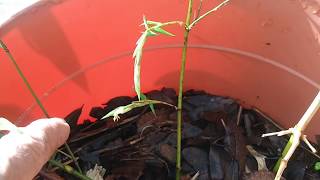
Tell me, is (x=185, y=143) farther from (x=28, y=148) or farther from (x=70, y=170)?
(x=28, y=148)

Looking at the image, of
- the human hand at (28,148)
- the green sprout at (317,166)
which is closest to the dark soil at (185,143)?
the green sprout at (317,166)

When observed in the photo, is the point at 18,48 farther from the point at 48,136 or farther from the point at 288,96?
the point at 288,96

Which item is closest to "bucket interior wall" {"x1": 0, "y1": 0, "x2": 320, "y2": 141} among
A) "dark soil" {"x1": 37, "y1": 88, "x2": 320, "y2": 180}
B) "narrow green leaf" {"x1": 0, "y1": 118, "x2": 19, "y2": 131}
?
"dark soil" {"x1": 37, "y1": 88, "x2": 320, "y2": 180}

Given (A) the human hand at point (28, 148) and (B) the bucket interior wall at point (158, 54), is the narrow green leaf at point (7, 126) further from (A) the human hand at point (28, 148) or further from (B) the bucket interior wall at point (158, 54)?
(B) the bucket interior wall at point (158, 54)

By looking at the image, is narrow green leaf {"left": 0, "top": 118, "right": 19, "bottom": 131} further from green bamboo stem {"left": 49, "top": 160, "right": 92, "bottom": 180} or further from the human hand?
green bamboo stem {"left": 49, "top": 160, "right": 92, "bottom": 180}

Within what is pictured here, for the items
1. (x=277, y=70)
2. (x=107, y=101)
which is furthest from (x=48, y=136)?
(x=277, y=70)

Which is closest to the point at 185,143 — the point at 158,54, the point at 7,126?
the point at 158,54
